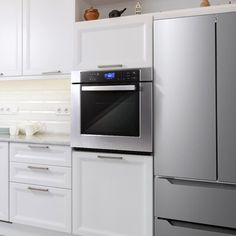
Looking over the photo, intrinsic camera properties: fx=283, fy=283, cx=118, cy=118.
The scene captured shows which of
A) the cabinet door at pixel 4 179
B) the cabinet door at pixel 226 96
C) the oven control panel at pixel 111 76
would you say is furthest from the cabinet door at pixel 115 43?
the cabinet door at pixel 4 179

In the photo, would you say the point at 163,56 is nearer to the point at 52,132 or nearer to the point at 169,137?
the point at 169,137

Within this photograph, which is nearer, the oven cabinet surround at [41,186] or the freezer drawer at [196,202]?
the freezer drawer at [196,202]

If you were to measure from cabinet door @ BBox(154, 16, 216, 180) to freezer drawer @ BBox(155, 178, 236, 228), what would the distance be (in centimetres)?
8

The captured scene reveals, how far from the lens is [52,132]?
296cm

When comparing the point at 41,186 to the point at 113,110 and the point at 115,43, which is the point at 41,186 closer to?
the point at 113,110

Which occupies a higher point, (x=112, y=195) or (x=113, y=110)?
(x=113, y=110)

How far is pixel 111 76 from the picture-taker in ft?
6.94

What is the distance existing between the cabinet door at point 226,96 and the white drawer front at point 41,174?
1.18m

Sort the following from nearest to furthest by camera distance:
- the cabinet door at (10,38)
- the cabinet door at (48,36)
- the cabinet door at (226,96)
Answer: the cabinet door at (226,96) → the cabinet door at (48,36) → the cabinet door at (10,38)

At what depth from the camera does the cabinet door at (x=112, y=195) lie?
2037mm

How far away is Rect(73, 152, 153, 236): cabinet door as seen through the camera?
2037 mm

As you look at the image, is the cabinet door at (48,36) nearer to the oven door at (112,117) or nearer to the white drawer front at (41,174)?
the oven door at (112,117)

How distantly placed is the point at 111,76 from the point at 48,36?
83cm

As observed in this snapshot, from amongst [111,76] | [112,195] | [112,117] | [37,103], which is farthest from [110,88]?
[37,103]
